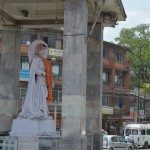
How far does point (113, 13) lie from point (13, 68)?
4.95 m

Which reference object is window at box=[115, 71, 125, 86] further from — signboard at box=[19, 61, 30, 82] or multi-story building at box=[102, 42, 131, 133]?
signboard at box=[19, 61, 30, 82]

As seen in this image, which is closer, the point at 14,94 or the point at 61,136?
the point at 61,136

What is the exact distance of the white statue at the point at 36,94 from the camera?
18.1 meters

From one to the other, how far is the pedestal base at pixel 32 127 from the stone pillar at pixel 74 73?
92 centimetres

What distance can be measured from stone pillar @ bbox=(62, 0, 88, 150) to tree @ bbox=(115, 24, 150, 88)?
6750 centimetres

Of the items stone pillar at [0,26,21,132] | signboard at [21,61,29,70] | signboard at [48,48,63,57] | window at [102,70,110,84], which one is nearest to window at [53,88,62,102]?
signboard at [48,48,63,57]

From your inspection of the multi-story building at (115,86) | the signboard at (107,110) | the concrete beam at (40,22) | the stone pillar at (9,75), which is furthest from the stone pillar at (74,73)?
the multi-story building at (115,86)

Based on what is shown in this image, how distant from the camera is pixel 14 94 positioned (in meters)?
22.1

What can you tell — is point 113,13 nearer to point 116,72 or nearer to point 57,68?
point 57,68

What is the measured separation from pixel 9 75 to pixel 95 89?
12.6 ft

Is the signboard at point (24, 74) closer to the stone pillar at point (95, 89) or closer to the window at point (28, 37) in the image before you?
the window at point (28, 37)

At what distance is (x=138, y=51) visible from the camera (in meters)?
88.1

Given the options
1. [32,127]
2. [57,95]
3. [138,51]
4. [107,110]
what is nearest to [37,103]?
[32,127]

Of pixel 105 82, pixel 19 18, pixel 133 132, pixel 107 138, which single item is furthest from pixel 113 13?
pixel 105 82
